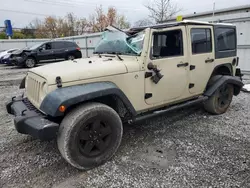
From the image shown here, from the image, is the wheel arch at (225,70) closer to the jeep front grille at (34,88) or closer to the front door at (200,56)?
the front door at (200,56)

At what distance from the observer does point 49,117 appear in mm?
2629

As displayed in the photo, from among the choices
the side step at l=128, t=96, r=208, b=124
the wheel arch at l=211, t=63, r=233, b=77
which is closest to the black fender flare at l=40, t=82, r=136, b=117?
the side step at l=128, t=96, r=208, b=124

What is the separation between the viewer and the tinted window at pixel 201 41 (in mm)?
3812

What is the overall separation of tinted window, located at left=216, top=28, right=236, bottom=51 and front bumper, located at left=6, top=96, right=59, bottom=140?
3653 mm

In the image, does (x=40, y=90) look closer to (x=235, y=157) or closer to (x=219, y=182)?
(x=219, y=182)

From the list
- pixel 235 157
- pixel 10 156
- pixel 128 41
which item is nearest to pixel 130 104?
pixel 128 41

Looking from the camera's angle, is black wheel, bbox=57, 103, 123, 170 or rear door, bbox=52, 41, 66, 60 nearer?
black wheel, bbox=57, 103, 123, 170

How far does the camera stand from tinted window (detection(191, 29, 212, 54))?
12.5ft

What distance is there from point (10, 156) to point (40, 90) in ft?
3.99

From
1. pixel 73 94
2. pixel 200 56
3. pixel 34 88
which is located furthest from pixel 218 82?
pixel 34 88

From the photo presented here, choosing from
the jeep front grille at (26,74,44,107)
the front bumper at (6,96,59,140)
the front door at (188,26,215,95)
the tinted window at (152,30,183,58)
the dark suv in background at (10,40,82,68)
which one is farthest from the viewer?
the dark suv in background at (10,40,82,68)

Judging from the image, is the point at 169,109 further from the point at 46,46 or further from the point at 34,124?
the point at 46,46

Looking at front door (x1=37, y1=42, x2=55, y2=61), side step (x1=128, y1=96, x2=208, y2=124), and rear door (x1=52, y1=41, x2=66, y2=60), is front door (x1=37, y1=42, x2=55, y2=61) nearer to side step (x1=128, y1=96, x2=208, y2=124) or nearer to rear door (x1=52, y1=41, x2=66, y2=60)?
rear door (x1=52, y1=41, x2=66, y2=60)

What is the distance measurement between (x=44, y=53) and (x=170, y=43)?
37.6 ft
